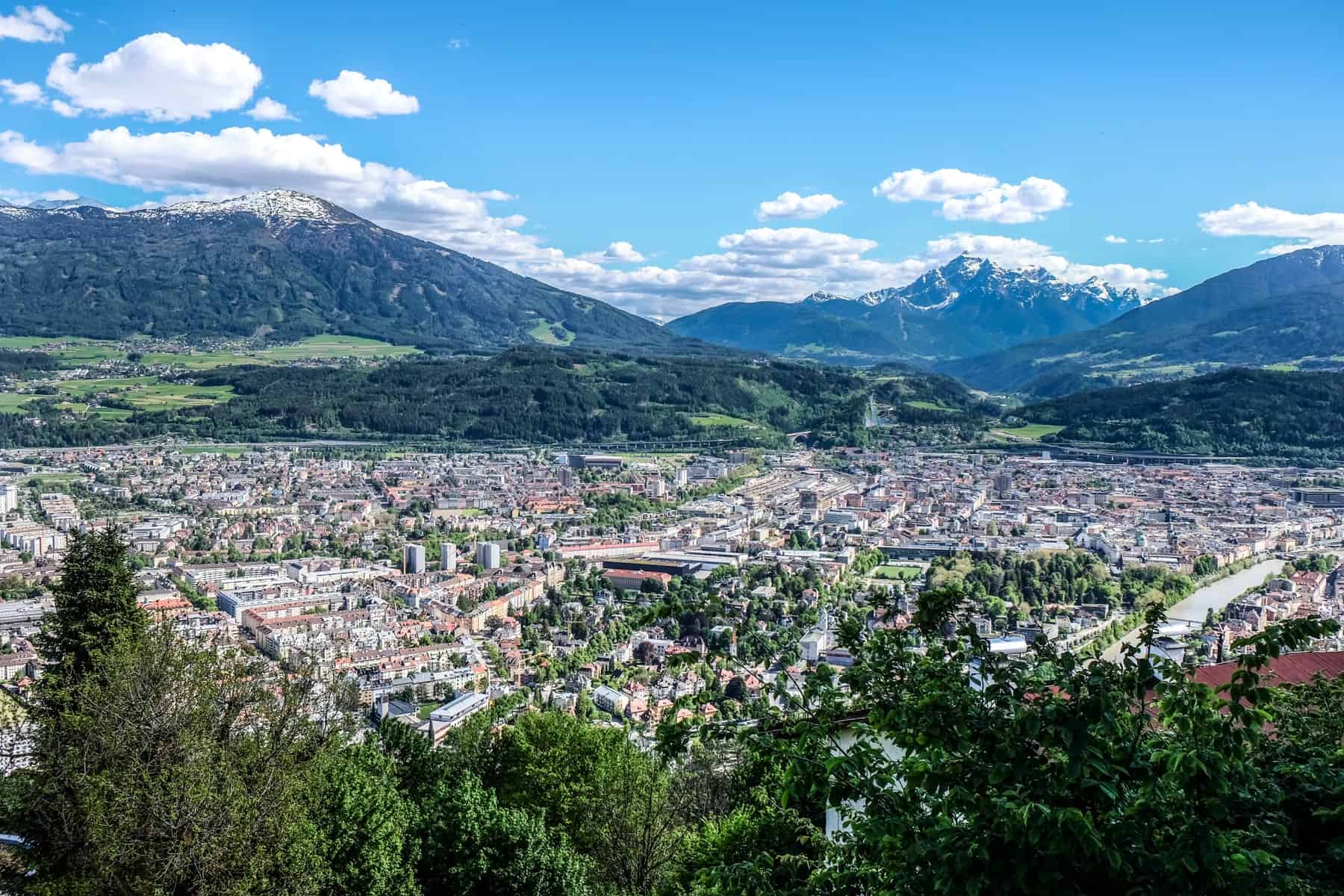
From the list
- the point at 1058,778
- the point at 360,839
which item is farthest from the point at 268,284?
the point at 1058,778

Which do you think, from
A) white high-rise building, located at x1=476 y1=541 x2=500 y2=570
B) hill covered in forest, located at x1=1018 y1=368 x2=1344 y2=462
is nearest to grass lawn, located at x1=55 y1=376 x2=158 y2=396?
white high-rise building, located at x1=476 y1=541 x2=500 y2=570

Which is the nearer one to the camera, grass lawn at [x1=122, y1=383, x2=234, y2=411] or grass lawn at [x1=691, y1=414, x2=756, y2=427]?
grass lawn at [x1=122, y1=383, x2=234, y2=411]

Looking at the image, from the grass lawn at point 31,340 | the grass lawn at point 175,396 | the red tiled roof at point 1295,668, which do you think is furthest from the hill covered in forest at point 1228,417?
the grass lawn at point 31,340

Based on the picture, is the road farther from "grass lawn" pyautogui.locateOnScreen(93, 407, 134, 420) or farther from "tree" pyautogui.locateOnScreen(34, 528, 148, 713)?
"grass lawn" pyautogui.locateOnScreen(93, 407, 134, 420)

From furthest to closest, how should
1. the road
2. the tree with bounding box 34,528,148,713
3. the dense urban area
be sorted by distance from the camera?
the road < the tree with bounding box 34,528,148,713 < the dense urban area

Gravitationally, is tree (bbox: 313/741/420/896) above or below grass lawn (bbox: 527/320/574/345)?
below

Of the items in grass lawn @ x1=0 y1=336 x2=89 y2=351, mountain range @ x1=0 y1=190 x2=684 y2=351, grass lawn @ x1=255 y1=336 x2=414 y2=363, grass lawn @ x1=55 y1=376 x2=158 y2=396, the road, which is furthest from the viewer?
mountain range @ x1=0 y1=190 x2=684 y2=351

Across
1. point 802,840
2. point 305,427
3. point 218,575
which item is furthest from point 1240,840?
point 305,427
